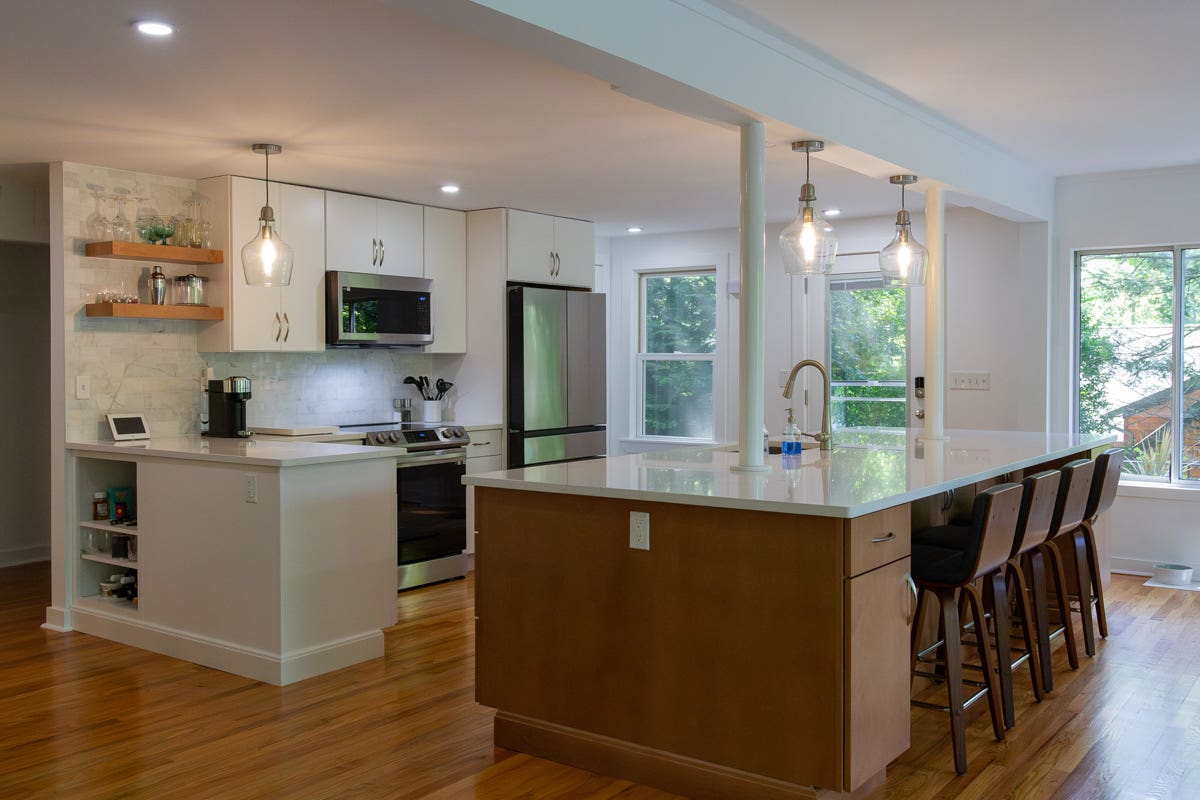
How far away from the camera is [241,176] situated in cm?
510

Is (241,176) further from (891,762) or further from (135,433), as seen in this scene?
(891,762)

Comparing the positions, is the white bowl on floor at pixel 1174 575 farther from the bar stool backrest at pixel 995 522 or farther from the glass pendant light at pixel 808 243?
the glass pendant light at pixel 808 243

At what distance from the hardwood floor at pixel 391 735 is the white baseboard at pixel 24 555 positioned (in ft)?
6.70

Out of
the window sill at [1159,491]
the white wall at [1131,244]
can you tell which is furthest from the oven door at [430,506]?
the window sill at [1159,491]

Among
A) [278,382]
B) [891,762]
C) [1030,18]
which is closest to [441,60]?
[1030,18]

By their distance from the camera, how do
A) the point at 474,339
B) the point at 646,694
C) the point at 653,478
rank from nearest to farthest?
the point at 646,694 < the point at 653,478 < the point at 474,339

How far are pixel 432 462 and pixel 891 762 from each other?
10.6 ft

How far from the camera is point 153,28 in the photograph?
289 cm

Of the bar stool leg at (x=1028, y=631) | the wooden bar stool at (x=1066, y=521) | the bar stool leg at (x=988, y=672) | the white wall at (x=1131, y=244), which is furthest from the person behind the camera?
the white wall at (x=1131, y=244)

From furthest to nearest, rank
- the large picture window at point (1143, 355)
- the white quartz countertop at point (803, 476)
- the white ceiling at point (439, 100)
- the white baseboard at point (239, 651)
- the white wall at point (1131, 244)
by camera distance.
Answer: the large picture window at point (1143, 355) → the white wall at point (1131, 244) → the white baseboard at point (239, 651) → the white ceiling at point (439, 100) → the white quartz countertop at point (803, 476)

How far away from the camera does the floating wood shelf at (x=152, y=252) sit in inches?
183

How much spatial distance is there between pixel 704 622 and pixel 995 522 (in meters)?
1.02

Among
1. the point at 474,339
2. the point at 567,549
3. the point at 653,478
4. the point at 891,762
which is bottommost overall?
the point at 891,762

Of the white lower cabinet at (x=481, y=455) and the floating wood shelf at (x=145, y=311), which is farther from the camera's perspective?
the white lower cabinet at (x=481, y=455)
